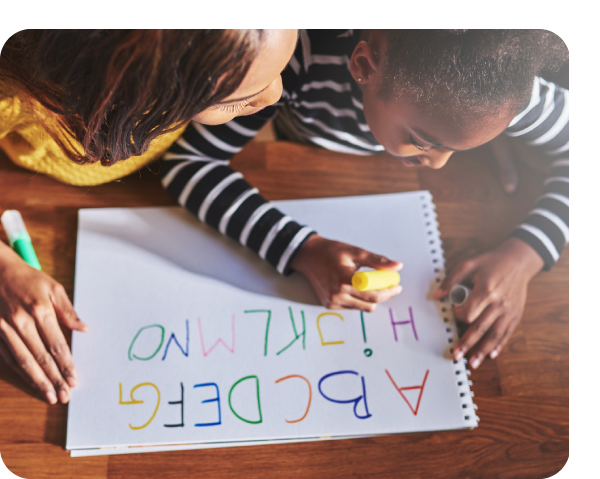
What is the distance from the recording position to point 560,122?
44 centimetres

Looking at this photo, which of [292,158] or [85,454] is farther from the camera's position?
[292,158]

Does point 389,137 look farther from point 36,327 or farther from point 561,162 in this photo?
point 36,327

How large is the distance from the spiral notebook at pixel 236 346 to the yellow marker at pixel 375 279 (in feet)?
0.07

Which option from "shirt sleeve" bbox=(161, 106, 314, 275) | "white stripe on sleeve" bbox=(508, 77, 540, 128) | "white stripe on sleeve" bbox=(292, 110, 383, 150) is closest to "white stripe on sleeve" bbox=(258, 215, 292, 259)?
"shirt sleeve" bbox=(161, 106, 314, 275)

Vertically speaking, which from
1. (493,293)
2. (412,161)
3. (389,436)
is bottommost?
(389,436)

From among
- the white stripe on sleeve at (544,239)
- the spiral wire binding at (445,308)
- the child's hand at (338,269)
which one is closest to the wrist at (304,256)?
the child's hand at (338,269)

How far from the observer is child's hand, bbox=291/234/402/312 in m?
0.42

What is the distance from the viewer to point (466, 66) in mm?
301

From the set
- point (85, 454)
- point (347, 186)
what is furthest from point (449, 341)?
point (85, 454)

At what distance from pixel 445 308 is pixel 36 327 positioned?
1.22 feet

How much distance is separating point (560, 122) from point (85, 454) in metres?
0.52

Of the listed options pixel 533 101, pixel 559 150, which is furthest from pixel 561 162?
pixel 533 101

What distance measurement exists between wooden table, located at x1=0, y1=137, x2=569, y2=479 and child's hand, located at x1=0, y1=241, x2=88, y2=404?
1cm
